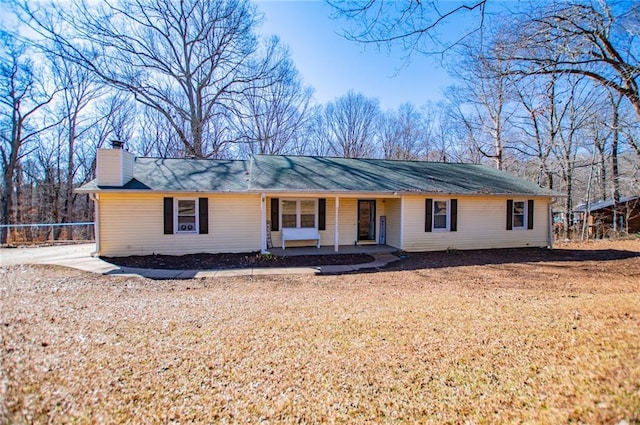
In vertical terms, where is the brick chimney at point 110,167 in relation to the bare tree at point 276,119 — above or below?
below

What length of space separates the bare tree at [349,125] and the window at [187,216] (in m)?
19.0

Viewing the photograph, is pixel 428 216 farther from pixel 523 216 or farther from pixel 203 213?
pixel 203 213

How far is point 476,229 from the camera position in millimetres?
11844

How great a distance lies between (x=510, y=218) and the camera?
477 inches

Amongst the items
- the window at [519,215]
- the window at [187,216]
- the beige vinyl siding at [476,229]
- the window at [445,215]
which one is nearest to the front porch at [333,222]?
the beige vinyl siding at [476,229]

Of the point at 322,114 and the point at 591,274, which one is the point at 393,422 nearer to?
the point at 591,274

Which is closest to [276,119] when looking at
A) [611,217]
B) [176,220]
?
[176,220]

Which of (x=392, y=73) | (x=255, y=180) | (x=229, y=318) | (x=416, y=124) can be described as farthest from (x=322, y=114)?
(x=229, y=318)

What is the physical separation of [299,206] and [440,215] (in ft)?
18.4

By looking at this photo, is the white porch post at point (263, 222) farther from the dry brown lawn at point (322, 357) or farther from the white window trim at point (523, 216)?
the white window trim at point (523, 216)

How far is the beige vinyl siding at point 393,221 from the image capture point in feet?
37.7

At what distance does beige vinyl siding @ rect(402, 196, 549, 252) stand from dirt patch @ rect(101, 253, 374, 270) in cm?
247

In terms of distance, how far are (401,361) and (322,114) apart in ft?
89.7

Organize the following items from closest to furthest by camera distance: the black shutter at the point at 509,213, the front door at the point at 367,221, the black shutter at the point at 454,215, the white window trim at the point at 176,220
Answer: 1. the white window trim at the point at 176,220
2. the black shutter at the point at 454,215
3. the black shutter at the point at 509,213
4. the front door at the point at 367,221
